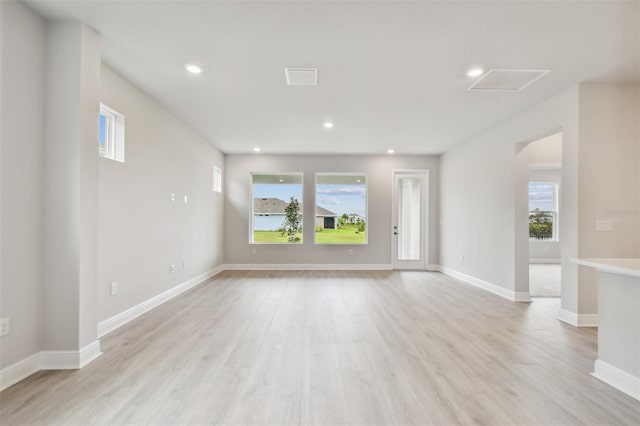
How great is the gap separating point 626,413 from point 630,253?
242cm

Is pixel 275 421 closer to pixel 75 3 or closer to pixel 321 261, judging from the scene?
pixel 75 3

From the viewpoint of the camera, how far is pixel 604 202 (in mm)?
3516

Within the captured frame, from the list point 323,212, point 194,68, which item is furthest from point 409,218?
point 194,68

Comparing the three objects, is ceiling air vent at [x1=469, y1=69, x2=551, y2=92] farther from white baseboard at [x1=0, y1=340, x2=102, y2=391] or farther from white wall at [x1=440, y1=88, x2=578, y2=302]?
white baseboard at [x1=0, y1=340, x2=102, y2=391]

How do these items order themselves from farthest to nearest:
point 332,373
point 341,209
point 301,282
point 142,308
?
point 341,209 < point 301,282 < point 142,308 < point 332,373

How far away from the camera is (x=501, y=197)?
4.91m

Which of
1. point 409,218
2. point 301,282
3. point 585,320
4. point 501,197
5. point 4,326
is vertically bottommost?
point 301,282

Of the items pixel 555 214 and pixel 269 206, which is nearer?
pixel 269 206

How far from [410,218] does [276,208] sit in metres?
3.29

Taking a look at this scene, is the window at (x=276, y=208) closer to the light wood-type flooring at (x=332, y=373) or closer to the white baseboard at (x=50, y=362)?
the light wood-type flooring at (x=332, y=373)

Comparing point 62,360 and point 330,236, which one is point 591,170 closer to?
point 330,236

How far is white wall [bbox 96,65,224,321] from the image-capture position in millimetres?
3166

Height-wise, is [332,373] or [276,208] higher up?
[276,208]

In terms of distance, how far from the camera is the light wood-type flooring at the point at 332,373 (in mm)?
1864
